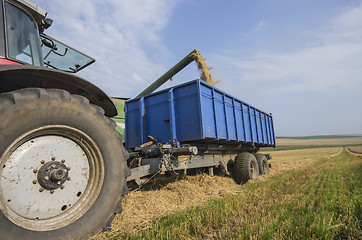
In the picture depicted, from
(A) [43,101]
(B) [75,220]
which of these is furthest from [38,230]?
(A) [43,101]

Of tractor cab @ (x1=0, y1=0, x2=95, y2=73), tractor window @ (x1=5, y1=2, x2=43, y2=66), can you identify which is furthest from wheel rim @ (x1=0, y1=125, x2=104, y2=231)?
tractor window @ (x1=5, y1=2, x2=43, y2=66)

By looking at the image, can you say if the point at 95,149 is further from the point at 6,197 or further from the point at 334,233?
the point at 334,233

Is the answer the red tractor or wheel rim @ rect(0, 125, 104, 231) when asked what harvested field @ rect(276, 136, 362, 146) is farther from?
wheel rim @ rect(0, 125, 104, 231)

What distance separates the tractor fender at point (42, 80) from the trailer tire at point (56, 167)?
0.22 meters

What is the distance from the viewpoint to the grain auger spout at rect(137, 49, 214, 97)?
7461mm

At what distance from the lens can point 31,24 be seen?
3.02 m

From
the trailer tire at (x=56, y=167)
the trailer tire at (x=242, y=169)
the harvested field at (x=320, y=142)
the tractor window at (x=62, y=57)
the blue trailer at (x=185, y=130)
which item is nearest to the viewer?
the trailer tire at (x=56, y=167)

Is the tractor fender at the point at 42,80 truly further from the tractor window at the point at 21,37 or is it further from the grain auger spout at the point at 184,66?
the grain auger spout at the point at 184,66

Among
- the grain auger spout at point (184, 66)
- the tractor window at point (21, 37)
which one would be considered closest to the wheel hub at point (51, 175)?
the tractor window at point (21, 37)

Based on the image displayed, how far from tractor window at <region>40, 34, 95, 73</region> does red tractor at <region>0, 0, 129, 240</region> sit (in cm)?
95

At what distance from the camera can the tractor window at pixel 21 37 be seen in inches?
103

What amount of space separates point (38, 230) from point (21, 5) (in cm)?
259

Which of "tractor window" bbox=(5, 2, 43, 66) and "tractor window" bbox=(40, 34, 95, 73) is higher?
"tractor window" bbox=(40, 34, 95, 73)

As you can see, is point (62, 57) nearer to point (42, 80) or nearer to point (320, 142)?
point (42, 80)
